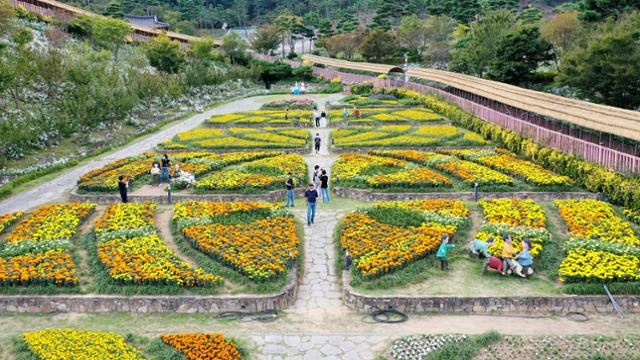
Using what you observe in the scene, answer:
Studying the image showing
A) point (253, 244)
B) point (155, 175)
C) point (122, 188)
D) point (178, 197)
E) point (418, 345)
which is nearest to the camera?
point (418, 345)

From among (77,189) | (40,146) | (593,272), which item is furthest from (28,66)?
(593,272)

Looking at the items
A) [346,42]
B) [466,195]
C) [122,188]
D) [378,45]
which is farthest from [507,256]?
[346,42]

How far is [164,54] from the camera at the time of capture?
5581 centimetres

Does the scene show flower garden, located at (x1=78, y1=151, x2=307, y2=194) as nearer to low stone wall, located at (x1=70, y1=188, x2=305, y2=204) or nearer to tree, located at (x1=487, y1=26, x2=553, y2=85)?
low stone wall, located at (x1=70, y1=188, x2=305, y2=204)

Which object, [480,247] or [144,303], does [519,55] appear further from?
[144,303]

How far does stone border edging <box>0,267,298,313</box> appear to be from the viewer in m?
13.1

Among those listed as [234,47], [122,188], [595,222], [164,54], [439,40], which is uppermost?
[439,40]

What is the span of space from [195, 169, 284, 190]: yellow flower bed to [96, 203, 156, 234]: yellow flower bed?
10.2 ft

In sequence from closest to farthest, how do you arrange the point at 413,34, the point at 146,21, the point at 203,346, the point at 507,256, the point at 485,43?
the point at 203,346 → the point at 507,256 → the point at 485,43 → the point at 413,34 → the point at 146,21

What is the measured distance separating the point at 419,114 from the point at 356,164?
16.3 m

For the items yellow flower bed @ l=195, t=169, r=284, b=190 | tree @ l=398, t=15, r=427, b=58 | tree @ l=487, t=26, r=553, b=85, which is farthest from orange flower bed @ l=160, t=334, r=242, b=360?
tree @ l=398, t=15, r=427, b=58

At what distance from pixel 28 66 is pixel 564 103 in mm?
31176

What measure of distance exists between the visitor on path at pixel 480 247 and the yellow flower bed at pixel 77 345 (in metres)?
9.67

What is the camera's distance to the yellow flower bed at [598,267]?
13.4m
